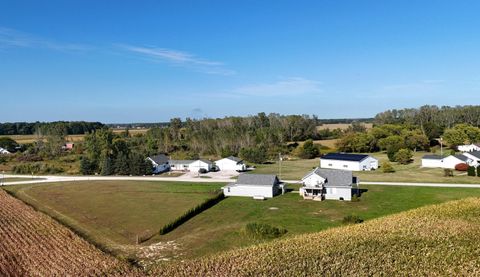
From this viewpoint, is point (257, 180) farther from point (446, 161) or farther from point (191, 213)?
point (446, 161)

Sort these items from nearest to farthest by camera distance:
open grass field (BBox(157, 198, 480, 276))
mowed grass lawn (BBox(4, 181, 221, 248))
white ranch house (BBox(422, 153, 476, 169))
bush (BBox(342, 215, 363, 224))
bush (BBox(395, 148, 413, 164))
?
1. open grass field (BBox(157, 198, 480, 276))
2. mowed grass lawn (BBox(4, 181, 221, 248))
3. bush (BBox(342, 215, 363, 224))
4. white ranch house (BBox(422, 153, 476, 169))
5. bush (BBox(395, 148, 413, 164))

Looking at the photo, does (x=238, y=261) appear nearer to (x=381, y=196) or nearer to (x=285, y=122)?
(x=381, y=196)

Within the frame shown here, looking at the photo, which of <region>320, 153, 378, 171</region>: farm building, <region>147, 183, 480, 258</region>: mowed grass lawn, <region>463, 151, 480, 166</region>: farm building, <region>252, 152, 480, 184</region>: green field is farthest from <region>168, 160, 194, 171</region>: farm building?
<region>463, 151, 480, 166</region>: farm building

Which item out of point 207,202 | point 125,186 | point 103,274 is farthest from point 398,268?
point 125,186

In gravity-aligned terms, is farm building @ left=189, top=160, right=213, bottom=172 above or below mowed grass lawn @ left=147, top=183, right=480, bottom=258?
above

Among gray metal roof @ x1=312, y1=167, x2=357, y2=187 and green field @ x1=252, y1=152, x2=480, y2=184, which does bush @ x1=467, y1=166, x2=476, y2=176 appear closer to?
green field @ x1=252, y1=152, x2=480, y2=184

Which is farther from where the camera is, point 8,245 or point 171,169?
point 171,169
